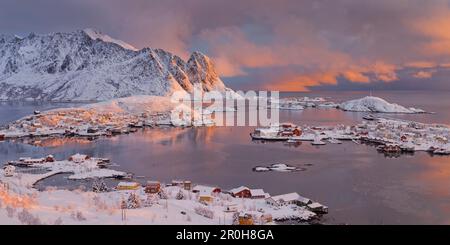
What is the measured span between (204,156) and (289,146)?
6381 millimetres

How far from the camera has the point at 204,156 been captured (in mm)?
21172

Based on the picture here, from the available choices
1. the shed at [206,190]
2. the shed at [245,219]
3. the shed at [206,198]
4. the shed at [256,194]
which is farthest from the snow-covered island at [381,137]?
the shed at [245,219]

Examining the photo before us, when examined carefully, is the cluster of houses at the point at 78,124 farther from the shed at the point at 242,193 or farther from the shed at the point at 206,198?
the shed at the point at 206,198

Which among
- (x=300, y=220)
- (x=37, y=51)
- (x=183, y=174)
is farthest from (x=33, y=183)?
(x=37, y=51)

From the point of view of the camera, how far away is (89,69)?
94.9 m

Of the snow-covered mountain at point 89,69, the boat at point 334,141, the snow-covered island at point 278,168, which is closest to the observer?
the snow-covered island at point 278,168

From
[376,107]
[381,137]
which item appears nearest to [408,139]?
[381,137]

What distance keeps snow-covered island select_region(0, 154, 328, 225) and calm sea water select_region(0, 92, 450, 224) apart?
1.23m

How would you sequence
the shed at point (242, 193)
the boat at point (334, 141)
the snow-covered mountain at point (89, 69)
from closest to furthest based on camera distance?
the shed at point (242, 193) < the boat at point (334, 141) < the snow-covered mountain at point (89, 69)

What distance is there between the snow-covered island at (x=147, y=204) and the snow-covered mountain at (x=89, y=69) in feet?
203

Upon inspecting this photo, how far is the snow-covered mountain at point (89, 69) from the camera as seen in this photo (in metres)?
78.1

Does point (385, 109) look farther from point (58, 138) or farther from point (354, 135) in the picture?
point (58, 138)

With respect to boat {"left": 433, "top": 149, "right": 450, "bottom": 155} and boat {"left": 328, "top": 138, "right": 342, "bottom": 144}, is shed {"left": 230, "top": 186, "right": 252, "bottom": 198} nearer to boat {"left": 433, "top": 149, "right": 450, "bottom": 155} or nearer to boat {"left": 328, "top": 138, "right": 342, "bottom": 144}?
boat {"left": 433, "top": 149, "right": 450, "bottom": 155}

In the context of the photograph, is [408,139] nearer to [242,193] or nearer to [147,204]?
[242,193]
